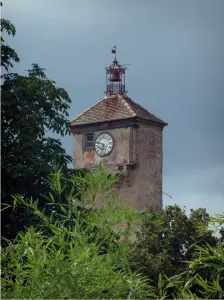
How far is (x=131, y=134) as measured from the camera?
113 feet

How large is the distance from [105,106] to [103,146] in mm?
1980

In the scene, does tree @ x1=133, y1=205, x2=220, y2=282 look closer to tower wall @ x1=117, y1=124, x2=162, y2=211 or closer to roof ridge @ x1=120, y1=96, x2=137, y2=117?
tower wall @ x1=117, y1=124, x2=162, y2=211

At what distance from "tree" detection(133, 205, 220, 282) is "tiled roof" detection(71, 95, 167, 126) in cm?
995

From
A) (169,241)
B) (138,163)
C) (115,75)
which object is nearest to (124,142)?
(138,163)

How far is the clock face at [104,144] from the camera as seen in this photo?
115ft

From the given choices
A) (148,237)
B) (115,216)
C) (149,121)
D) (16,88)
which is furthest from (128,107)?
(115,216)

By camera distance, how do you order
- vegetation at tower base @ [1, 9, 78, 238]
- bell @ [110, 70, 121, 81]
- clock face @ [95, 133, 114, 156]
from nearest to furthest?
vegetation at tower base @ [1, 9, 78, 238], clock face @ [95, 133, 114, 156], bell @ [110, 70, 121, 81]

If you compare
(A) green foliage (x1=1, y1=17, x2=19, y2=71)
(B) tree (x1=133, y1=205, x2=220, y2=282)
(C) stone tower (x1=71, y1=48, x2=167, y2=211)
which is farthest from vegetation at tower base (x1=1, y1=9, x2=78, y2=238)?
(C) stone tower (x1=71, y1=48, x2=167, y2=211)

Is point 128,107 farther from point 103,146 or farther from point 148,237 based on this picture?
point 148,237

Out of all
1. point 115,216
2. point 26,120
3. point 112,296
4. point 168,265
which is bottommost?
point 168,265

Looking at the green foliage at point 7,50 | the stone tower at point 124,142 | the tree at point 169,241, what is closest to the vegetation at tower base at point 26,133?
the green foliage at point 7,50

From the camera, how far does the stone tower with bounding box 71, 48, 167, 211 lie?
34.0m

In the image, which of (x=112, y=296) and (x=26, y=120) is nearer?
(x=112, y=296)

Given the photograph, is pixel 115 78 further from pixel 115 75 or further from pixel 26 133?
pixel 26 133
